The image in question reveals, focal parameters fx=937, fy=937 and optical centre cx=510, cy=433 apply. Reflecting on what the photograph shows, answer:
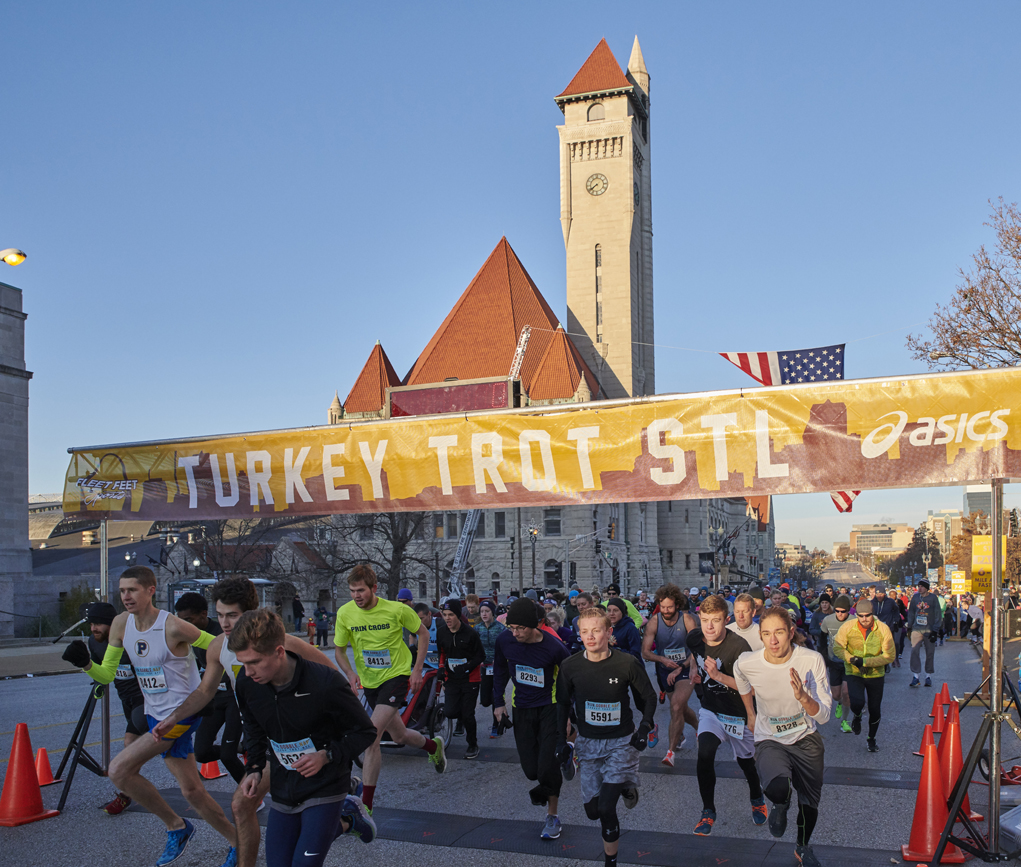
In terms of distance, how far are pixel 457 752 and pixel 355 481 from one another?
3.40 m

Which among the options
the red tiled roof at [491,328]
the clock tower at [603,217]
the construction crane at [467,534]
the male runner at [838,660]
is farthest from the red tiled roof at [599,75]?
the male runner at [838,660]

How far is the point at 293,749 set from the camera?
438cm

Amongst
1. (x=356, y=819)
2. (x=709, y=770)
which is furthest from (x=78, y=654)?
(x=709, y=770)

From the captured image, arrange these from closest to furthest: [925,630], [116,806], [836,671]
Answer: [116,806]
[836,671]
[925,630]

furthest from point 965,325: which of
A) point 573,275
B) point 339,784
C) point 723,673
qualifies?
point 573,275

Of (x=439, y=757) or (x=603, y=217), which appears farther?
(x=603, y=217)

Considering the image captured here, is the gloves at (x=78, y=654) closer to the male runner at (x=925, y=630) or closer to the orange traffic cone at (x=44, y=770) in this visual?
the orange traffic cone at (x=44, y=770)

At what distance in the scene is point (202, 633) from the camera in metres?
6.64

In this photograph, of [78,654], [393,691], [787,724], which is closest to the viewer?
[787,724]

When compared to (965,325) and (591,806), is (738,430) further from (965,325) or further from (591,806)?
(965,325)

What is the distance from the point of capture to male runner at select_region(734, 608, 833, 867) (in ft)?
19.5

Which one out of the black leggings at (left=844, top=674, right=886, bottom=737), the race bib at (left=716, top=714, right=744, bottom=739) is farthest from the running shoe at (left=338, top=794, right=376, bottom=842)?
the black leggings at (left=844, top=674, right=886, bottom=737)

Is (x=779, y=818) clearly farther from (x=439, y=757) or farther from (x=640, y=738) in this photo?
(x=439, y=757)

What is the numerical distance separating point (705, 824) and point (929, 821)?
4.96ft
